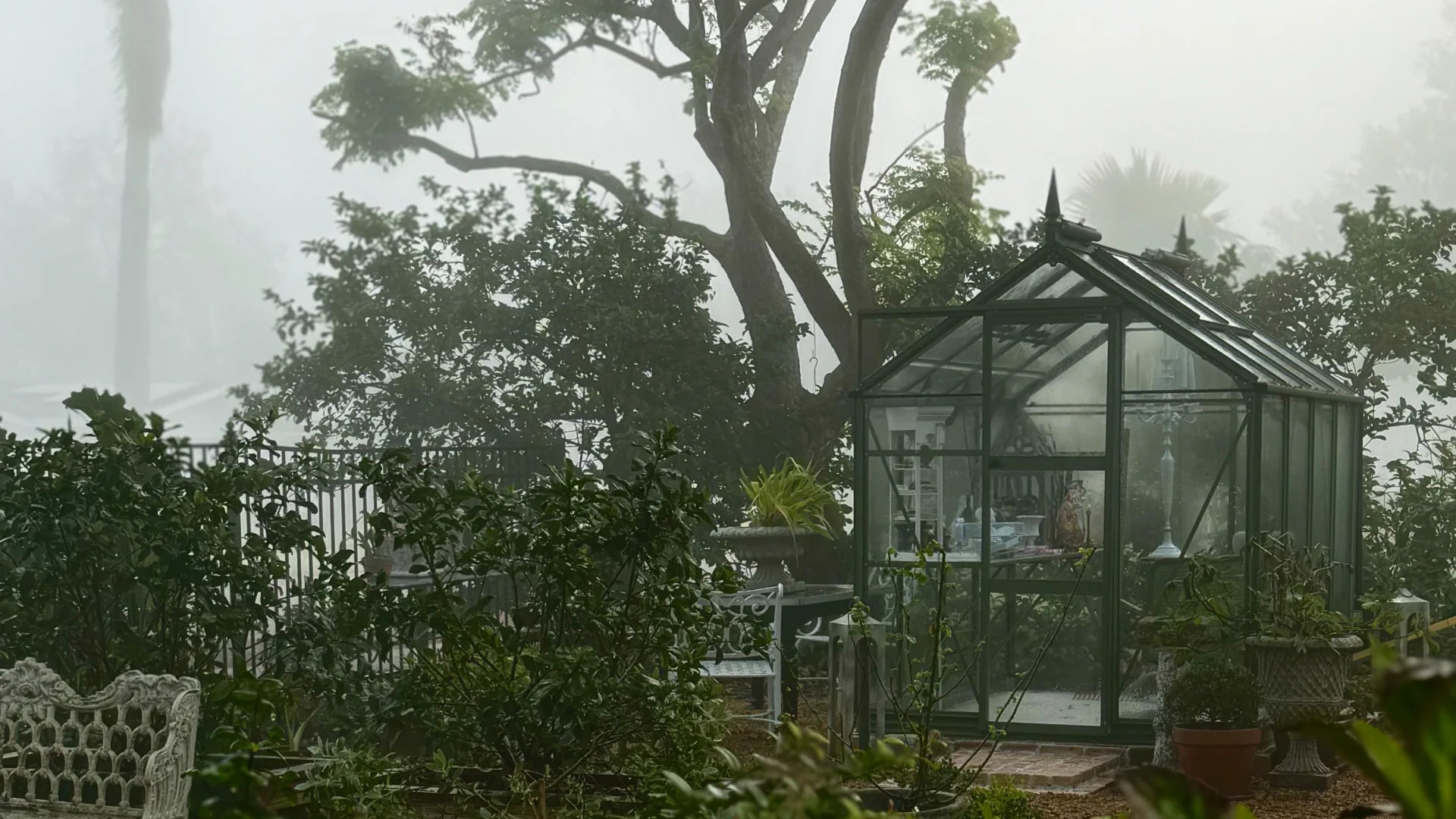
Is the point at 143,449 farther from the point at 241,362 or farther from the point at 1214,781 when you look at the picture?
the point at 241,362

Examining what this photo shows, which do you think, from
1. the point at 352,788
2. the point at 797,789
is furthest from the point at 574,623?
the point at 797,789

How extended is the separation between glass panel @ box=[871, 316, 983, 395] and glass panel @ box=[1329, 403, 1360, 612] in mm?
2507

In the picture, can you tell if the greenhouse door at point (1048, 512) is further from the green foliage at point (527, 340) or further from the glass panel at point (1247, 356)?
the green foliage at point (527, 340)

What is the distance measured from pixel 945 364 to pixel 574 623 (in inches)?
169

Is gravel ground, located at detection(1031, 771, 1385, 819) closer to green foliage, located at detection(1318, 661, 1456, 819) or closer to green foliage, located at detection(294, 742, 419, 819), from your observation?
green foliage, located at detection(294, 742, 419, 819)

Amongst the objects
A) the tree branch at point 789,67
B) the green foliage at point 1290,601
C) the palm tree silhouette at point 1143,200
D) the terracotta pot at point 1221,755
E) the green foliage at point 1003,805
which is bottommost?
the terracotta pot at point 1221,755

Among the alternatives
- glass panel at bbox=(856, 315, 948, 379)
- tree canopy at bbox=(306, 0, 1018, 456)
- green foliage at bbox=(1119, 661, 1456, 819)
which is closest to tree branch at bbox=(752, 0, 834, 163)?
tree canopy at bbox=(306, 0, 1018, 456)

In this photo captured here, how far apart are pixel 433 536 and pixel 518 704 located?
534 millimetres

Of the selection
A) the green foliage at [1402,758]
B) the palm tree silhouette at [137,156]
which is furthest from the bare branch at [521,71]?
the green foliage at [1402,758]

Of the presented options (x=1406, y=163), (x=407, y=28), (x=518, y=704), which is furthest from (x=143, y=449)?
(x=1406, y=163)

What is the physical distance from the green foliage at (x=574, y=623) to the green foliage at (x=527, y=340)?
25.8 ft

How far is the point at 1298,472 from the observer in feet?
26.4

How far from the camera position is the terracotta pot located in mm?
6316

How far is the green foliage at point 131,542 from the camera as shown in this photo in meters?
5.00
